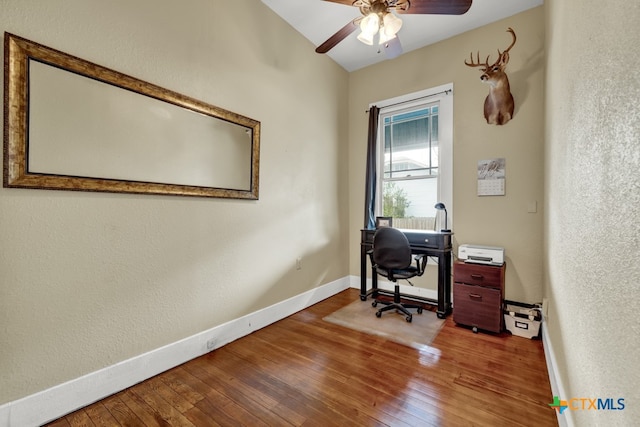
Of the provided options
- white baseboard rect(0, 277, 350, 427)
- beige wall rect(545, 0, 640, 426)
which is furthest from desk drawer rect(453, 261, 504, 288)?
white baseboard rect(0, 277, 350, 427)

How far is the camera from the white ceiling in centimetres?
277

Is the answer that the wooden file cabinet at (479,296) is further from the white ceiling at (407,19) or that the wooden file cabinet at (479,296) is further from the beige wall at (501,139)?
the white ceiling at (407,19)

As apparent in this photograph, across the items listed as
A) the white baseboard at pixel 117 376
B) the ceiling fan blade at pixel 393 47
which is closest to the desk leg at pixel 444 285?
the white baseboard at pixel 117 376

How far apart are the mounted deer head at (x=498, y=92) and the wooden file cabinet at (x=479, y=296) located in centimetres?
162

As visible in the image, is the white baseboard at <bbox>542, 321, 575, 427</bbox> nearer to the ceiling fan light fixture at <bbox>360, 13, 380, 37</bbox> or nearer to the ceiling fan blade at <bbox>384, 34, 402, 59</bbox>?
the ceiling fan light fixture at <bbox>360, 13, 380, 37</bbox>

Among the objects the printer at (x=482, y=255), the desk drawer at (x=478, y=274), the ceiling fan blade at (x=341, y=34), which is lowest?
the desk drawer at (x=478, y=274)

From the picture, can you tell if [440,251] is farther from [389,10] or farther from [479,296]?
[389,10]

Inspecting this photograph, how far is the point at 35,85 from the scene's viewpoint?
1.44 m

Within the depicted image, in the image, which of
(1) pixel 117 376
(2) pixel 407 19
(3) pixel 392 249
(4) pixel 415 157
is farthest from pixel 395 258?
(2) pixel 407 19

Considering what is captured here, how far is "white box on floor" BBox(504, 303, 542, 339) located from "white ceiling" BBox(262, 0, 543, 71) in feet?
10.2

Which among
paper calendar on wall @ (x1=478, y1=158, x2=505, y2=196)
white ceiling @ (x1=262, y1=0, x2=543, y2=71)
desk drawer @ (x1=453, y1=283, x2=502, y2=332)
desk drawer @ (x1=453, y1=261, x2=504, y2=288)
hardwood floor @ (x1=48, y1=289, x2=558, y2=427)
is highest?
white ceiling @ (x1=262, y1=0, x2=543, y2=71)

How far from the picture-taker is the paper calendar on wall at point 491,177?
116 inches

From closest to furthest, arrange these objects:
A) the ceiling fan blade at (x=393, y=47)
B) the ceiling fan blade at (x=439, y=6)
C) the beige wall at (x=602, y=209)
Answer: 1. the beige wall at (x=602, y=209)
2. the ceiling fan blade at (x=439, y=6)
3. the ceiling fan blade at (x=393, y=47)

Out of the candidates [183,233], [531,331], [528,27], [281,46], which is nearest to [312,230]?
[183,233]
